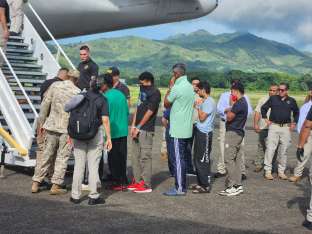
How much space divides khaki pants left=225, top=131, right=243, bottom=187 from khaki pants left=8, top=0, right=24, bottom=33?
6.97 meters

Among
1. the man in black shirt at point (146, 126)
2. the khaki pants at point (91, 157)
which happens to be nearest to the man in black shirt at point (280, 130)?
the man in black shirt at point (146, 126)

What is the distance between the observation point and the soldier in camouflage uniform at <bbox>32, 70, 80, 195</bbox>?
25.8ft

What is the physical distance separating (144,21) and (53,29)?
377 cm

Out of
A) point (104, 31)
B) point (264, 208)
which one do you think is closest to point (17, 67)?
point (264, 208)

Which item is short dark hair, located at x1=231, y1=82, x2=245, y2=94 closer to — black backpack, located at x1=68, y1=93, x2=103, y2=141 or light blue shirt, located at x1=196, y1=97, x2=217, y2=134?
light blue shirt, located at x1=196, y1=97, x2=217, y2=134

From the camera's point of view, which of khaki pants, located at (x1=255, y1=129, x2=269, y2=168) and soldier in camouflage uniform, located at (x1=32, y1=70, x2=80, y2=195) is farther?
khaki pants, located at (x1=255, y1=129, x2=269, y2=168)

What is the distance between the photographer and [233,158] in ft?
27.6

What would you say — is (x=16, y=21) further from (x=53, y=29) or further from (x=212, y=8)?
(x=212, y=8)

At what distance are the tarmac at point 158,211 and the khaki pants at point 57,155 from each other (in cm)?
29

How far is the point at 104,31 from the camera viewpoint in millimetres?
21391

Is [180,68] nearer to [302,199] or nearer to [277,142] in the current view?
[302,199]

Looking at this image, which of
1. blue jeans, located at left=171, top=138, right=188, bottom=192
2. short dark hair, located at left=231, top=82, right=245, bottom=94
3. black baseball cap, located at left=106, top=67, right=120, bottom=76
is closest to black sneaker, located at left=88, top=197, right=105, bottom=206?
blue jeans, located at left=171, top=138, right=188, bottom=192

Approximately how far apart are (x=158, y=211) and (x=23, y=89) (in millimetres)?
4101

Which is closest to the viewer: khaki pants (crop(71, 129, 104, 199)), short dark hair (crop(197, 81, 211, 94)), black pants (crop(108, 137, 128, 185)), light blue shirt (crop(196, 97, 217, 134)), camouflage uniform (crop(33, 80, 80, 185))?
khaki pants (crop(71, 129, 104, 199))
